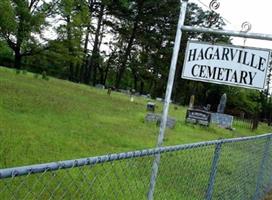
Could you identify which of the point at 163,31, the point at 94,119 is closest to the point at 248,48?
the point at 94,119

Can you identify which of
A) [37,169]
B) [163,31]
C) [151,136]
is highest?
[163,31]

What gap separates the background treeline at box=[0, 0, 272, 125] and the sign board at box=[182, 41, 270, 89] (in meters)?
19.0

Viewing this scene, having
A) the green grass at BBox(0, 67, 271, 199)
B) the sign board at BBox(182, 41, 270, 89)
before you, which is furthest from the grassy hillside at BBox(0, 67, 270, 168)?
the sign board at BBox(182, 41, 270, 89)

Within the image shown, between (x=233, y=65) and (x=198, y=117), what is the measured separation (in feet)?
53.6

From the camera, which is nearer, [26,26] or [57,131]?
[57,131]

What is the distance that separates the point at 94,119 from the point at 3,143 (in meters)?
6.21

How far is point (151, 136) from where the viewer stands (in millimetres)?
13172

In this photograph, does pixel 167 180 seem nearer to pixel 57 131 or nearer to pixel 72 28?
pixel 57 131

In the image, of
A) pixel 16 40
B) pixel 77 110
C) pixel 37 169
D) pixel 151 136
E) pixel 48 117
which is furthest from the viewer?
pixel 16 40

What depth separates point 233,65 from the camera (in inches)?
186

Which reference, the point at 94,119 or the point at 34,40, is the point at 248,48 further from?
the point at 34,40

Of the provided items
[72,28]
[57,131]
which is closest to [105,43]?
[72,28]

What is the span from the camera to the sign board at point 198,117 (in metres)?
20.8

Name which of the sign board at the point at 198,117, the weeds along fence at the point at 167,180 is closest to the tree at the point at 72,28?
the sign board at the point at 198,117
